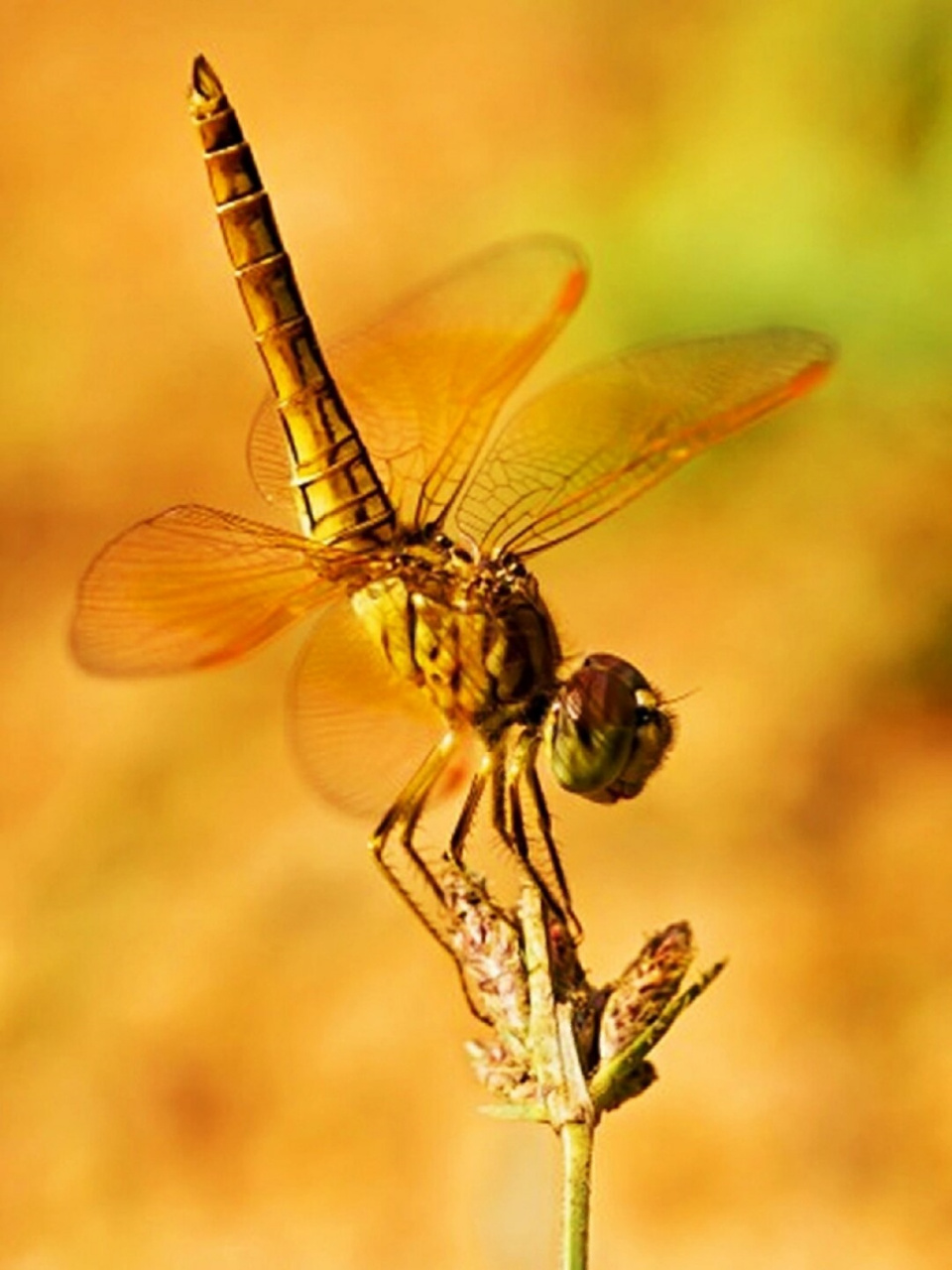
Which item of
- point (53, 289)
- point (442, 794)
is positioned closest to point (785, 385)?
point (442, 794)

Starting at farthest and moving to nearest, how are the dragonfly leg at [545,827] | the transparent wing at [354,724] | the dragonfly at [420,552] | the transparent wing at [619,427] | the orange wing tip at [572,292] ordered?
the orange wing tip at [572,292] < the transparent wing at [619,427] < the transparent wing at [354,724] < the dragonfly at [420,552] < the dragonfly leg at [545,827]

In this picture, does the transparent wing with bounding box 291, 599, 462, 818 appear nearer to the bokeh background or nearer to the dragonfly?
the dragonfly

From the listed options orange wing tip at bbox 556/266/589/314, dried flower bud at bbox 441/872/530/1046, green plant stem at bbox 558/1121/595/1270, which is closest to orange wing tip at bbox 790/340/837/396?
orange wing tip at bbox 556/266/589/314

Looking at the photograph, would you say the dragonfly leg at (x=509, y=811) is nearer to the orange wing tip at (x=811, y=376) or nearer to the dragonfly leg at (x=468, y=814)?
the dragonfly leg at (x=468, y=814)

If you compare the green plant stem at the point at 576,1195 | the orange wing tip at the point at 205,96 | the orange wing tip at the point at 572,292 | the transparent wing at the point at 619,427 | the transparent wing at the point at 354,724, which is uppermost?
the orange wing tip at the point at 205,96

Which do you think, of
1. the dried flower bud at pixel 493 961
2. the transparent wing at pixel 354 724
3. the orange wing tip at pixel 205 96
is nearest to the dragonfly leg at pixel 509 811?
the transparent wing at pixel 354 724

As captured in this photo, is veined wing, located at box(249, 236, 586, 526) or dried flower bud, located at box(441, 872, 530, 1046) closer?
dried flower bud, located at box(441, 872, 530, 1046)

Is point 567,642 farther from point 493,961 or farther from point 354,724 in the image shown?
point 493,961

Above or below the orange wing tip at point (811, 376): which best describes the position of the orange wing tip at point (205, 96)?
above

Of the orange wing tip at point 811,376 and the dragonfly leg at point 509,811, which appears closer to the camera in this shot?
the dragonfly leg at point 509,811
